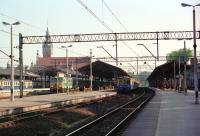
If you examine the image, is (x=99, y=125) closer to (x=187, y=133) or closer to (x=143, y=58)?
(x=187, y=133)

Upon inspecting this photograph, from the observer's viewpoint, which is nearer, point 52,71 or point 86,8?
point 86,8

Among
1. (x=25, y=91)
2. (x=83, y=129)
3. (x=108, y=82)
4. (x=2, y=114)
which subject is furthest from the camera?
(x=108, y=82)

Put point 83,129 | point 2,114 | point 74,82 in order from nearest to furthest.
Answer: point 83,129 → point 2,114 → point 74,82

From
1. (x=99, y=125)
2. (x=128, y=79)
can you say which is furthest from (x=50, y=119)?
(x=128, y=79)

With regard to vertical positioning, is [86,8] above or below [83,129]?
above

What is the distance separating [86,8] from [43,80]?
74.2 metres

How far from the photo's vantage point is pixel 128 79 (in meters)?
82.8

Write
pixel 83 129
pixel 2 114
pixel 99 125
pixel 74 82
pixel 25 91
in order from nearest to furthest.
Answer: pixel 83 129 < pixel 99 125 < pixel 2 114 < pixel 25 91 < pixel 74 82

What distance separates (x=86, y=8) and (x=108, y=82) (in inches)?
4100

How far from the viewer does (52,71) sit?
92.7 metres

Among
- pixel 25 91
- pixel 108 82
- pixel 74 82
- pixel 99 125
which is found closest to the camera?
pixel 99 125

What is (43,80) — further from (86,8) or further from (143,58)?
(86,8)

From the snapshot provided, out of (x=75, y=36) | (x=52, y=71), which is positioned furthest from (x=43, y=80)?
(x=75, y=36)

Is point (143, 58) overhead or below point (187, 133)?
overhead
